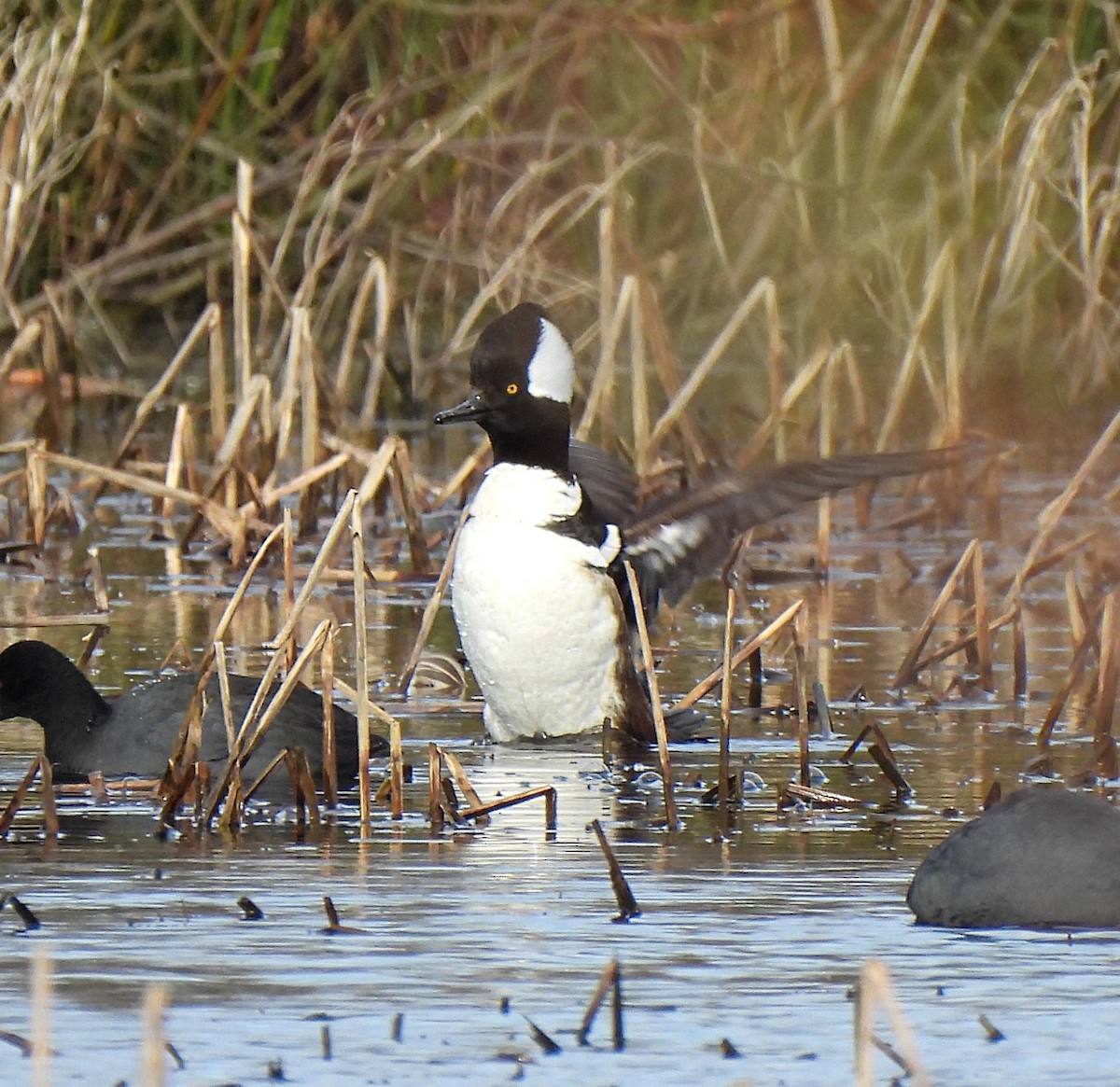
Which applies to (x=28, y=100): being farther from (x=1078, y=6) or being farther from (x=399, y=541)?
(x=1078, y=6)

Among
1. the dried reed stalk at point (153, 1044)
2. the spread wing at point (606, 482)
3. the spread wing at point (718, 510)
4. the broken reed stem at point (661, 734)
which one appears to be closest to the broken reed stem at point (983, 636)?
the spread wing at point (718, 510)

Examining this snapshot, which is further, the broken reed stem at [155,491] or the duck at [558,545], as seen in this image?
the broken reed stem at [155,491]

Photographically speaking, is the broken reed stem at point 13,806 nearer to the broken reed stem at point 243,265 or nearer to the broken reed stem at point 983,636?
the broken reed stem at point 983,636

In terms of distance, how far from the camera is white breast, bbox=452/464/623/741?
6777 mm

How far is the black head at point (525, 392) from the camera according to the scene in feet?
23.2

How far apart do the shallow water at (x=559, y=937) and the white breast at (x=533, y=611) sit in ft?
0.49

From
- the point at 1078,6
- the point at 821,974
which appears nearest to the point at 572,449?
the point at 1078,6

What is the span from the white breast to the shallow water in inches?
5.9

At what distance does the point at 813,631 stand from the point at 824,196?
3.94 metres

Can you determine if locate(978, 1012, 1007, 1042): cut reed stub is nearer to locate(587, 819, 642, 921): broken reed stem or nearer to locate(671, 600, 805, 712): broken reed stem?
locate(587, 819, 642, 921): broken reed stem

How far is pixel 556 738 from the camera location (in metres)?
7.00

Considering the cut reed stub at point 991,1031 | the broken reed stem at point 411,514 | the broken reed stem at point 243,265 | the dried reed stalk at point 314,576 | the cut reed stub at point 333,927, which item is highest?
the broken reed stem at point 243,265

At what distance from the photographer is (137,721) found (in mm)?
6230

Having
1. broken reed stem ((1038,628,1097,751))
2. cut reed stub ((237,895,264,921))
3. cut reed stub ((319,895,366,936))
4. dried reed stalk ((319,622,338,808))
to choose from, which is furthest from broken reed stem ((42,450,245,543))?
cut reed stub ((319,895,366,936))
